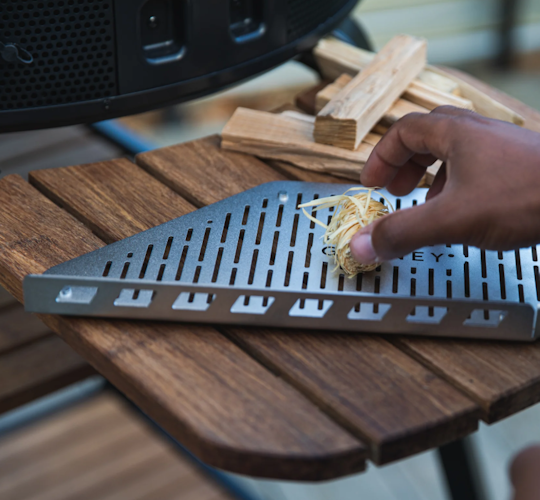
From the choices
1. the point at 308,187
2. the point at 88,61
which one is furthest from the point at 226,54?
the point at 308,187

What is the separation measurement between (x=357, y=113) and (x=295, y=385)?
550 millimetres

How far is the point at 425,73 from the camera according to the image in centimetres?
146

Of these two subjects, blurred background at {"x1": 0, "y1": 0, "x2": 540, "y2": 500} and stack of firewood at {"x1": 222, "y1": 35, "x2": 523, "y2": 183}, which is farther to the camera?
blurred background at {"x1": 0, "y1": 0, "x2": 540, "y2": 500}

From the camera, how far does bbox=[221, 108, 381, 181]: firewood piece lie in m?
1.21

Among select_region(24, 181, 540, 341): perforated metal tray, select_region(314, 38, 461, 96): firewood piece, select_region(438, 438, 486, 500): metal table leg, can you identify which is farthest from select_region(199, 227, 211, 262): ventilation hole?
select_region(438, 438, 486, 500): metal table leg

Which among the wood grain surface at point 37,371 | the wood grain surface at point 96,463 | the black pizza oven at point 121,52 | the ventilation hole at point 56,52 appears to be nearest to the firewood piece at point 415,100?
the black pizza oven at point 121,52

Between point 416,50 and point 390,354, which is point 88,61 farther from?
point 390,354

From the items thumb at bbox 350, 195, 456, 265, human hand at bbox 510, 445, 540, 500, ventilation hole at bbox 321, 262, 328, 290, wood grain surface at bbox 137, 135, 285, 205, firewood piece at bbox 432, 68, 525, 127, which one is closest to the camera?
human hand at bbox 510, 445, 540, 500

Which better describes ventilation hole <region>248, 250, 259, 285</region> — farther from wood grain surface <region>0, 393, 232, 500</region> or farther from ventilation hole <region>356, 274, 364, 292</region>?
wood grain surface <region>0, 393, 232, 500</region>

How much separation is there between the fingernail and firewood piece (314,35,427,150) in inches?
15.6

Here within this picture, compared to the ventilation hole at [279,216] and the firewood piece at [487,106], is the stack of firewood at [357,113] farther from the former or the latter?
the ventilation hole at [279,216]

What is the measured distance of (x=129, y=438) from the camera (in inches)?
90.7

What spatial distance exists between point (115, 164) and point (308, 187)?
35 centimetres

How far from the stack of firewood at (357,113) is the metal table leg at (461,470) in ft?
1.94
